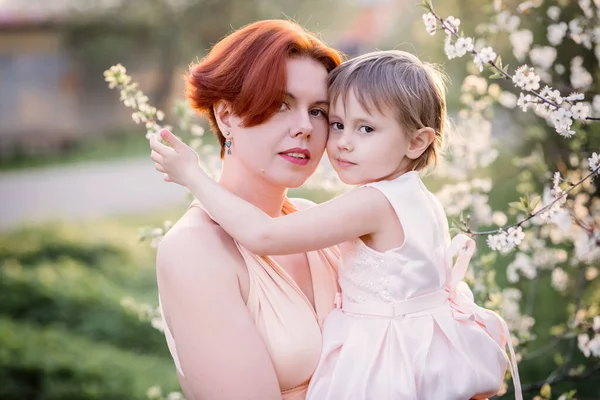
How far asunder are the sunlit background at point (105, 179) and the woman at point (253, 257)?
448 millimetres

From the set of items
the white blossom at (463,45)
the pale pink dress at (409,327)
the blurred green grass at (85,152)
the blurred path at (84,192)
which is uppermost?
the white blossom at (463,45)

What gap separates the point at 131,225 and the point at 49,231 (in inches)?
42.1

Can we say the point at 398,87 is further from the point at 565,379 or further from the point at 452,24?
the point at 565,379

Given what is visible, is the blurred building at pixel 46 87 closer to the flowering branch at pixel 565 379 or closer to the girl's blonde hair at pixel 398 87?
the flowering branch at pixel 565 379

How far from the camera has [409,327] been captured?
7.03 ft

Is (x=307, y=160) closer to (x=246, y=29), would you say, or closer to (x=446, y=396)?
(x=246, y=29)

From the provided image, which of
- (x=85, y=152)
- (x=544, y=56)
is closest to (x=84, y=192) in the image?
(x=85, y=152)

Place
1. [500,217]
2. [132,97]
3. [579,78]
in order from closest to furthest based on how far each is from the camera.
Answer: [132,97] → [500,217] → [579,78]

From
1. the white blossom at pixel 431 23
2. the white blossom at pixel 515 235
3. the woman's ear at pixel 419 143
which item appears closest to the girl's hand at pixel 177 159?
the woman's ear at pixel 419 143

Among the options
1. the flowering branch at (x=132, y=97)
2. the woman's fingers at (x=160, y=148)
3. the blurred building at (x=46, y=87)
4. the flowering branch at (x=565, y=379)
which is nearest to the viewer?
the woman's fingers at (x=160, y=148)

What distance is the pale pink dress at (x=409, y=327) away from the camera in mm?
2076

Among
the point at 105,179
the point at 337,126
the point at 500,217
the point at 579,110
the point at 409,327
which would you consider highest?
the point at 579,110

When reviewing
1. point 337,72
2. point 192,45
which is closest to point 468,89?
point 337,72

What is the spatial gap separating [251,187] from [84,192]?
955 cm
